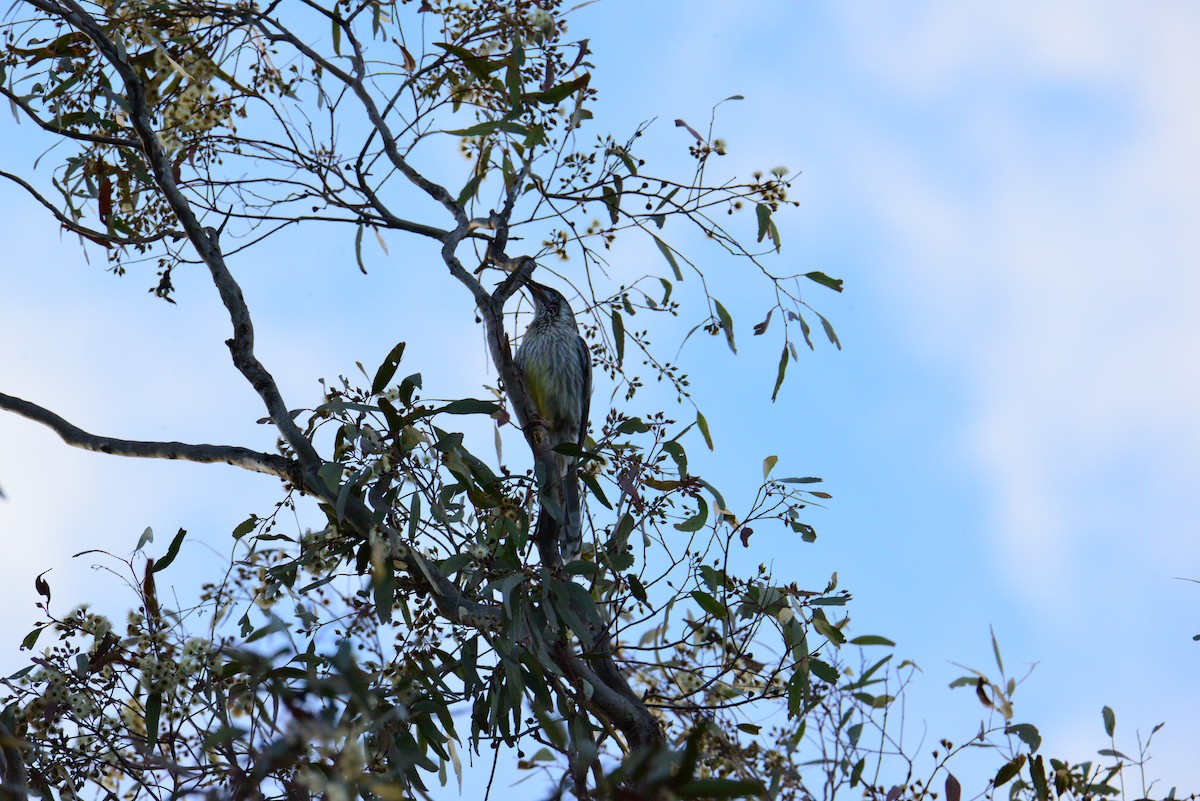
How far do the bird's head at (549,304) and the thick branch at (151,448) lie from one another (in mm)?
2019

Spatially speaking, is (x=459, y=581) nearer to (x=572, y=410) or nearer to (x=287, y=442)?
(x=287, y=442)

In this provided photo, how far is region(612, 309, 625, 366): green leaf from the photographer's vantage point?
10.7 feet

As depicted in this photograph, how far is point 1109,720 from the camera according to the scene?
2.48m

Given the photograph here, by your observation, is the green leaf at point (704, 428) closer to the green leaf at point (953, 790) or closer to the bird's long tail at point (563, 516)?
the bird's long tail at point (563, 516)

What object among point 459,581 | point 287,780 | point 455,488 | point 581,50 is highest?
point 581,50

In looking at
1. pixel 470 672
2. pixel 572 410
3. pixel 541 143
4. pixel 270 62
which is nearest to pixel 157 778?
pixel 470 672

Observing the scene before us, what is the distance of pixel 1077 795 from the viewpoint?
2.39 m

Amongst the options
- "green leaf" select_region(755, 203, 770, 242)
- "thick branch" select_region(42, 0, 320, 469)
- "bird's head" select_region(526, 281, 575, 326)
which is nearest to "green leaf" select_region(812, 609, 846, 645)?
"green leaf" select_region(755, 203, 770, 242)

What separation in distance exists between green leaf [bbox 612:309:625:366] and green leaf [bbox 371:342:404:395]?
2.68ft

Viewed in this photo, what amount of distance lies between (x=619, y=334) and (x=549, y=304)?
4.86 ft

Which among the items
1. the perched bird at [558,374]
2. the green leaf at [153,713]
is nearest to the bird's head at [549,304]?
the perched bird at [558,374]

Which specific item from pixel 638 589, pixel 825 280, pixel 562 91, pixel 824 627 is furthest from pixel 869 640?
pixel 562 91

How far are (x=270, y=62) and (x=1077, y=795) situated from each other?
2727mm

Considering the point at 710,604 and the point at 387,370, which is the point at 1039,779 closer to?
the point at 710,604
